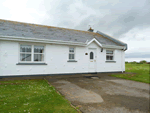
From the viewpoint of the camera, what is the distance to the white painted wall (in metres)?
9.38

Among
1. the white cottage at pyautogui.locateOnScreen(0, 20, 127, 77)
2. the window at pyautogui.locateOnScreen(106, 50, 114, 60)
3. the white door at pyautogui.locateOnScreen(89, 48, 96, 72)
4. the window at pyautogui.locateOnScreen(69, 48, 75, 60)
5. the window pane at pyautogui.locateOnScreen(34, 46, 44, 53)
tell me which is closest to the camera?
the white cottage at pyautogui.locateOnScreen(0, 20, 127, 77)

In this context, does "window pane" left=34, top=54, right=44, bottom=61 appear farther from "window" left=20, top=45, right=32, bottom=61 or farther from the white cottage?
"window" left=20, top=45, right=32, bottom=61

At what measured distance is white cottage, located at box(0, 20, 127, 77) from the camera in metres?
9.48

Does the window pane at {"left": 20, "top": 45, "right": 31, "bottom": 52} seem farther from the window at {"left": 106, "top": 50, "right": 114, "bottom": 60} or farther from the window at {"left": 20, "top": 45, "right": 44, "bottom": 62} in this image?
the window at {"left": 106, "top": 50, "right": 114, "bottom": 60}

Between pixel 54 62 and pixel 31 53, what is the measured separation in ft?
7.75

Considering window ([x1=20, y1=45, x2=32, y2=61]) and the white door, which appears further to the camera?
the white door

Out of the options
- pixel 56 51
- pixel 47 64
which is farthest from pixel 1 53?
pixel 56 51

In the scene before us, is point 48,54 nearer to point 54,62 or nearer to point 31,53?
point 54,62

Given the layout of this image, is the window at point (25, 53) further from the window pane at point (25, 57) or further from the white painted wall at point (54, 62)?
the white painted wall at point (54, 62)

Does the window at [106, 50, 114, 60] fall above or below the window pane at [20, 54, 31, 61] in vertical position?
above

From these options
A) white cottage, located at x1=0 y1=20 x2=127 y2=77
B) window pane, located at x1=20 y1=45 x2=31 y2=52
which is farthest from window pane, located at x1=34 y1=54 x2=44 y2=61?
window pane, located at x1=20 y1=45 x2=31 y2=52

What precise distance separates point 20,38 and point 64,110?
8.20 metres

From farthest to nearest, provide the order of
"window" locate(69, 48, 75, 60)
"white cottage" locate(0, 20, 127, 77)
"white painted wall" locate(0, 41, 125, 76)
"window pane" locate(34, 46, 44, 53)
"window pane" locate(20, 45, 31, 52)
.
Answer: "window" locate(69, 48, 75, 60)
"window pane" locate(34, 46, 44, 53)
"window pane" locate(20, 45, 31, 52)
"white cottage" locate(0, 20, 127, 77)
"white painted wall" locate(0, 41, 125, 76)

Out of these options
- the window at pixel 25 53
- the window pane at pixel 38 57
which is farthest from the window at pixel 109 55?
the window at pixel 25 53
